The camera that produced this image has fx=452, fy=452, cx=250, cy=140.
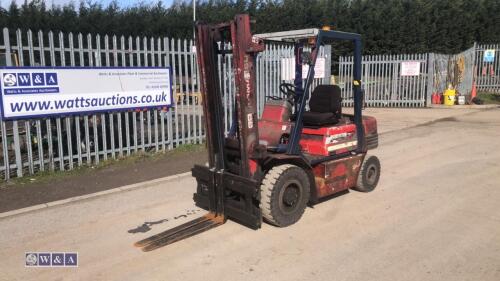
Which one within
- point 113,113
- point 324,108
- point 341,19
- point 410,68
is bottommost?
point 113,113

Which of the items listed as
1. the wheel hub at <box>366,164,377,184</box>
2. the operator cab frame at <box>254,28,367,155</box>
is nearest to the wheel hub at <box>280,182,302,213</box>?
the operator cab frame at <box>254,28,367,155</box>

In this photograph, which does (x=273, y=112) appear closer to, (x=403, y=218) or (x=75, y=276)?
(x=403, y=218)

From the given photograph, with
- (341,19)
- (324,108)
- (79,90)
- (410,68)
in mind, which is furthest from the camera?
(341,19)

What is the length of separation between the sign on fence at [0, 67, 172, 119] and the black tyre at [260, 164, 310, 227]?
4.22 meters

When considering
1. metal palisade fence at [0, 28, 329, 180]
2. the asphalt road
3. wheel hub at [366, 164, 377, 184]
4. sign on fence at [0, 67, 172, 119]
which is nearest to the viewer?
the asphalt road

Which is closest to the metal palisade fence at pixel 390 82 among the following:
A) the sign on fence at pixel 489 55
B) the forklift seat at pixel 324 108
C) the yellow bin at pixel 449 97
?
the yellow bin at pixel 449 97

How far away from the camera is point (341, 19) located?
3281cm

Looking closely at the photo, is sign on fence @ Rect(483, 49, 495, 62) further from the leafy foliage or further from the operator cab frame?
the operator cab frame

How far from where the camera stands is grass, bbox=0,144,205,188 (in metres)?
7.06

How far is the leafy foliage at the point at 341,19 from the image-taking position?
98.1 ft

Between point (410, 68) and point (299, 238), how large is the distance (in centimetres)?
1525

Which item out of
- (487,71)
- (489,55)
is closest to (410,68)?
(489,55)

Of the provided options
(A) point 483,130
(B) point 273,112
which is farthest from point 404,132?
(B) point 273,112

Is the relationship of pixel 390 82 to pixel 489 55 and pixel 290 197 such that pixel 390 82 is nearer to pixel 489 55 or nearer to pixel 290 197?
pixel 489 55
